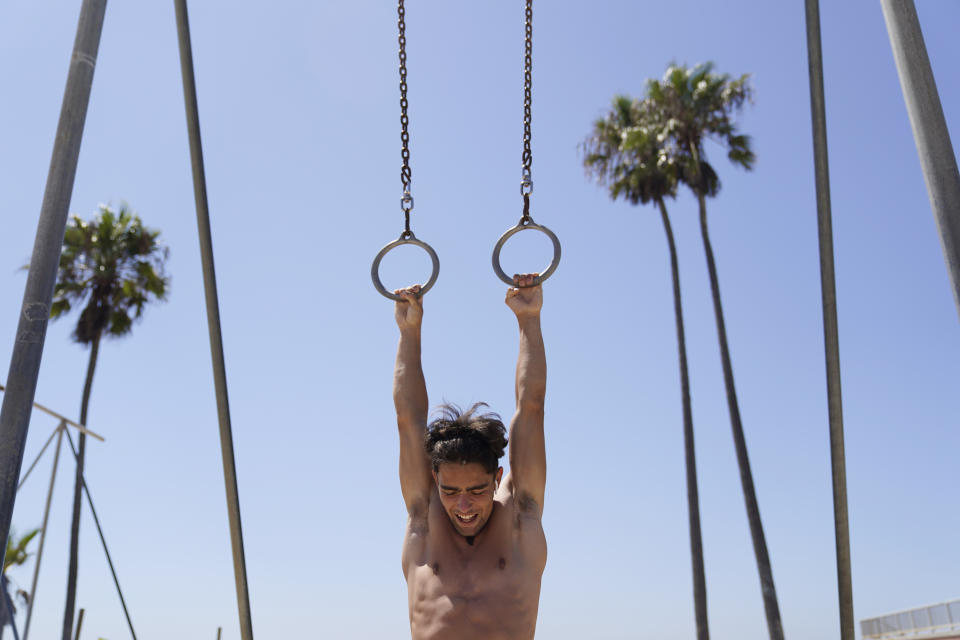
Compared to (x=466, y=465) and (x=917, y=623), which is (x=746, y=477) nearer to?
(x=917, y=623)

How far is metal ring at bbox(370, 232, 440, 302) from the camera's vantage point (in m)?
4.08

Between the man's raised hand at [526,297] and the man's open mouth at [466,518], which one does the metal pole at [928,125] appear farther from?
the man's open mouth at [466,518]

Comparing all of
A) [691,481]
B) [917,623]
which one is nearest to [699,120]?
[691,481]

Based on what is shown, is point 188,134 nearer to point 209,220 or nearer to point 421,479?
point 209,220

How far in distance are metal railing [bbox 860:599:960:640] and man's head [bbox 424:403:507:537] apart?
56.2ft

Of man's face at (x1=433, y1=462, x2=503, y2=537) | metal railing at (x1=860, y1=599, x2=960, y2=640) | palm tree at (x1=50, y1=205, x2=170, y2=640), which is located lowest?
metal railing at (x1=860, y1=599, x2=960, y2=640)

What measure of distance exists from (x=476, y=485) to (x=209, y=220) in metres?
1.91

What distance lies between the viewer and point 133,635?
23.3 ft

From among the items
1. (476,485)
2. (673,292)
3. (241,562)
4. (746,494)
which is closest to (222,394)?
(241,562)

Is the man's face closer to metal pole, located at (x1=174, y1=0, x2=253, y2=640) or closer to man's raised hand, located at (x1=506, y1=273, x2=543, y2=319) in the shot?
man's raised hand, located at (x1=506, y1=273, x2=543, y2=319)

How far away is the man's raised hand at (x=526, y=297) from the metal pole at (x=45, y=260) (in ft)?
6.39

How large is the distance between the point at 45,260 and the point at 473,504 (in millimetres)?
2033

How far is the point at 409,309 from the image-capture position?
420cm

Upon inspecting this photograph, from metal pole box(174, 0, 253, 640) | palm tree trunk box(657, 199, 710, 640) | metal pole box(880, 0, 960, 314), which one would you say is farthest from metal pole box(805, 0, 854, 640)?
palm tree trunk box(657, 199, 710, 640)
